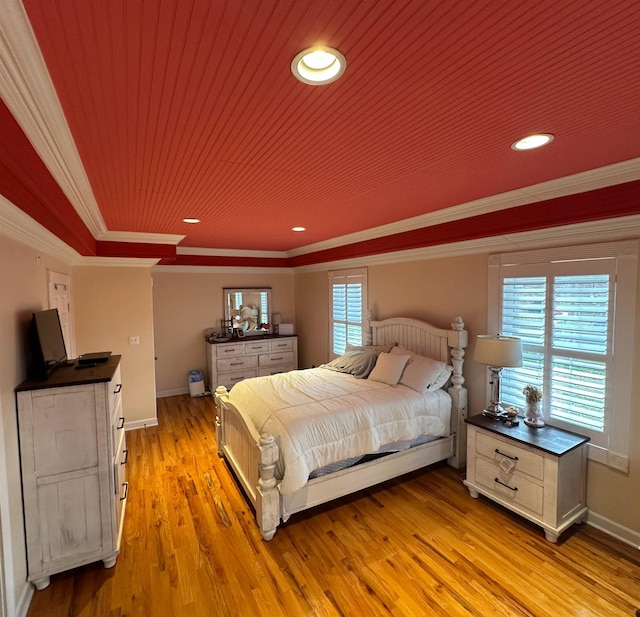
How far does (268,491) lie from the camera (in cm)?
241

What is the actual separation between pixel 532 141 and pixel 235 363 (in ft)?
16.2

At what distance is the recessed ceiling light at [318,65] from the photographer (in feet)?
3.34

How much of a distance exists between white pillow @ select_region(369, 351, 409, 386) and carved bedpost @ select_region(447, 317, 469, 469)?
0.48m

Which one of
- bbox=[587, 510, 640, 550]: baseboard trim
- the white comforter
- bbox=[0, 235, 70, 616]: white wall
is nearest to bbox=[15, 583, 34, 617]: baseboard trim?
bbox=[0, 235, 70, 616]: white wall

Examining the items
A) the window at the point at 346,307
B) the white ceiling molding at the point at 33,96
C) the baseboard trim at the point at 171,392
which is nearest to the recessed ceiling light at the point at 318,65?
the white ceiling molding at the point at 33,96

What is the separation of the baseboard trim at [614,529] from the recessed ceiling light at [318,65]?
331 centimetres

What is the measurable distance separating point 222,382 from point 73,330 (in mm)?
2272

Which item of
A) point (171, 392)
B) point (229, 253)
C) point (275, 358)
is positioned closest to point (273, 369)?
point (275, 358)

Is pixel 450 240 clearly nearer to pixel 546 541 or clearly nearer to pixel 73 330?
pixel 546 541

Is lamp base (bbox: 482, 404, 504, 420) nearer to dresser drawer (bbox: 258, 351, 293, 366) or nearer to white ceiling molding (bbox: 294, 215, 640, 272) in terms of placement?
white ceiling molding (bbox: 294, 215, 640, 272)

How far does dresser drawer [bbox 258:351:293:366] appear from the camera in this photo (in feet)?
19.1

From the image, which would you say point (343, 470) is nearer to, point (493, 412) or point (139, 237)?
point (493, 412)

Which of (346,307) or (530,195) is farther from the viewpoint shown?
(346,307)

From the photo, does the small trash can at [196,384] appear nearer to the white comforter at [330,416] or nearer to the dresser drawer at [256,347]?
the dresser drawer at [256,347]
